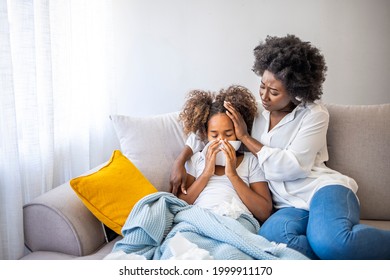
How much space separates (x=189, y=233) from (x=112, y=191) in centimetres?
32

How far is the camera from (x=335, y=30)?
2.12m

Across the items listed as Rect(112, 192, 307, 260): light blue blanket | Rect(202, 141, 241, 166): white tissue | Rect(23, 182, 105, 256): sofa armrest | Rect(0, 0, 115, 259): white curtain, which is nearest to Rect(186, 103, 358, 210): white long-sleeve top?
Rect(202, 141, 241, 166): white tissue

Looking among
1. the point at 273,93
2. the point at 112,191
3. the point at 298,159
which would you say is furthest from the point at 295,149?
the point at 112,191

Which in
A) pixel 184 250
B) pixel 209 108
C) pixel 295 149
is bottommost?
pixel 184 250

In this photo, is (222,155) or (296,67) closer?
(296,67)

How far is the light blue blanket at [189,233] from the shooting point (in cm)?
117

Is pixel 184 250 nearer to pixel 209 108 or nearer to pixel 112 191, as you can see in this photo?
pixel 112 191

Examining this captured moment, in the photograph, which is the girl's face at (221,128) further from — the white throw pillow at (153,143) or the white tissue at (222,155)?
the white throw pillow at (153,143)

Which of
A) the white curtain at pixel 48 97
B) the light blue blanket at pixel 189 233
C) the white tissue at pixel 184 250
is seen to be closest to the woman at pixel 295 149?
the light blue blanket at pixel 189 233

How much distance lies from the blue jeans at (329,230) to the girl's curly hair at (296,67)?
1.13 ft

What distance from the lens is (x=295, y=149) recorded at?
4.77 feet

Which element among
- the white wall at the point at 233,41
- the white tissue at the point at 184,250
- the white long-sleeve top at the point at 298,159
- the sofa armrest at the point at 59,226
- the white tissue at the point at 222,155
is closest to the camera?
the white tissue at the point at 184,250
